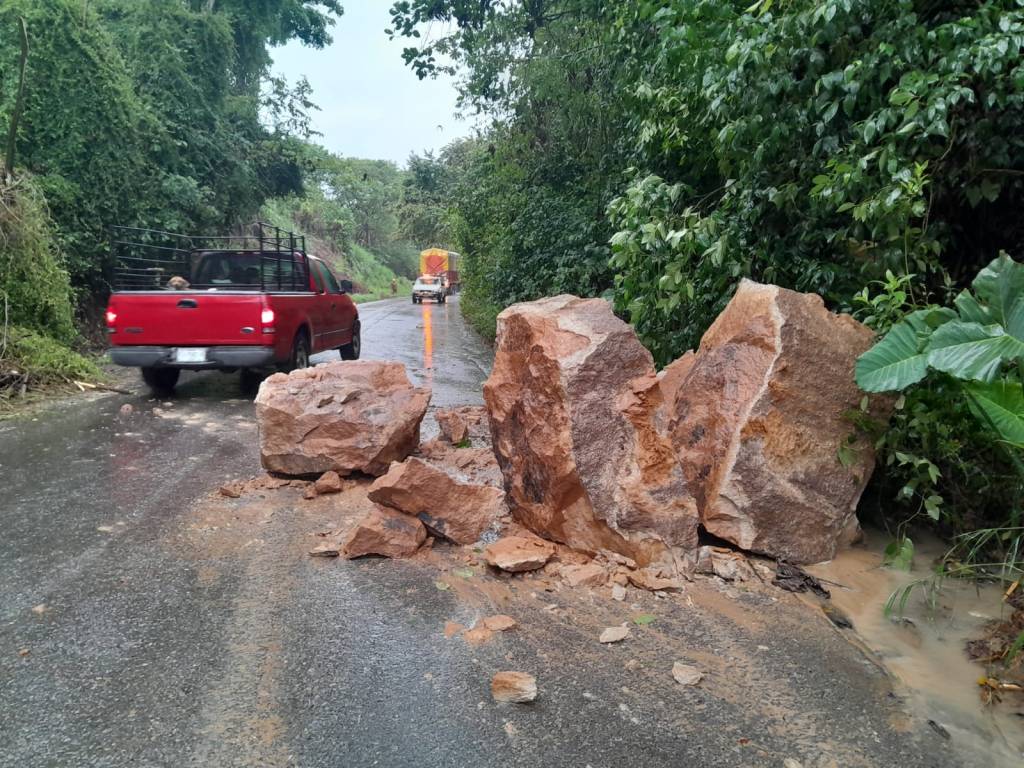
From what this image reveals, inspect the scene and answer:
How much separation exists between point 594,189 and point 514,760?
32.0ft

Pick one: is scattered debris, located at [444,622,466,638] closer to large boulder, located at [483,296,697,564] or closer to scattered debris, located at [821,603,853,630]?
large boulder, located at [483,296,697,564]

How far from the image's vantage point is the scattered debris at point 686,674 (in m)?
2.92

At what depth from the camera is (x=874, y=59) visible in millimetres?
4254

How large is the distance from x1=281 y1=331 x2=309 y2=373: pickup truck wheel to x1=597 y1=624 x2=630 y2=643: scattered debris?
653 centimetres

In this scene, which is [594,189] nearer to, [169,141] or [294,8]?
[169,141]

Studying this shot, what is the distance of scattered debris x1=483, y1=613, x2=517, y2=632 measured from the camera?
3311 millimetres

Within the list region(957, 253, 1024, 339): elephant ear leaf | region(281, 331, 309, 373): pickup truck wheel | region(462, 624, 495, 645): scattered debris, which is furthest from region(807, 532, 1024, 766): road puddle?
region(281, 331, 309, 373): pickup truck wheel

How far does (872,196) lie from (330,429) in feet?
13.1

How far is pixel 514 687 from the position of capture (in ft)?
9.14

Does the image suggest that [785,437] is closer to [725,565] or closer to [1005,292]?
[725,565]

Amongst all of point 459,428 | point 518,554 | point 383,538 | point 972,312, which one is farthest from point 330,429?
point 972,312

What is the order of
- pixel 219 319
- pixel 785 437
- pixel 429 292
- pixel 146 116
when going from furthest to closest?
pixel 429 292 < pixel 146 116 < pixel 219 319 < pixel 785 437

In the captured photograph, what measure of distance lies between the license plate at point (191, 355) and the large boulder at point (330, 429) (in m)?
3.00

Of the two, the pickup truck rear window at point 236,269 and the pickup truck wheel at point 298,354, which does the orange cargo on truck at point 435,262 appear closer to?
the pickup truck rear window at point 236,269
